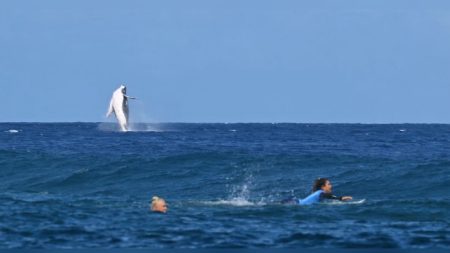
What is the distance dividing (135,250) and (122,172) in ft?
72.1

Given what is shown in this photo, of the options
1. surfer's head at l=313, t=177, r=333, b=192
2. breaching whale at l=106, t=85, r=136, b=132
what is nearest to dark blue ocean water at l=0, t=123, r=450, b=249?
surfer's head at l=313, t=177, r=333, b=192

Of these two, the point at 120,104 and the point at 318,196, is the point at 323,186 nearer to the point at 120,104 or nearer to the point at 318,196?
the point at 318,196

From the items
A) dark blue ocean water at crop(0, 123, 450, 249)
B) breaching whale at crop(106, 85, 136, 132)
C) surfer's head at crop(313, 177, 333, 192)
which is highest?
breaching whale at crop(106, 85, 136, 132)

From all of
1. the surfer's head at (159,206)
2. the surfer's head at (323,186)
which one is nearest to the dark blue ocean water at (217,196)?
the surfer's head at (159,206)

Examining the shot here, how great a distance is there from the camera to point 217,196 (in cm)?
3083

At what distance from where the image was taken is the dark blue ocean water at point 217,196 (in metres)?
18.1

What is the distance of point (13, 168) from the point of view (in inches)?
1563

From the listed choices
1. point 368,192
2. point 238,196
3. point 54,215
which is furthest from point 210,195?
point 54,215

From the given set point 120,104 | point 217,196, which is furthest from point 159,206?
point 120,104

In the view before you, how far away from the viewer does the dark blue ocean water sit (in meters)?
18.1

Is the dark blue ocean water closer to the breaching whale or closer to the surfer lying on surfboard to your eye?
the surfer lying on surfboard

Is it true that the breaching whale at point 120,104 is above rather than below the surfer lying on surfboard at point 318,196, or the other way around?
above

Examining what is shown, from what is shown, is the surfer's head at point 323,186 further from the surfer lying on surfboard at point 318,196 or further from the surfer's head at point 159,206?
the surfer's head at point 159,206

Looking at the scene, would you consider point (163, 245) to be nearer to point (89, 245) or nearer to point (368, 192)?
point (89, 245)
